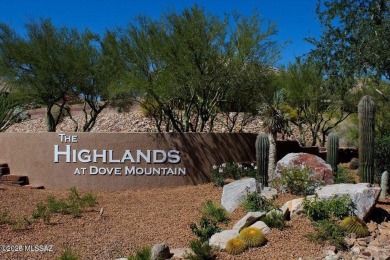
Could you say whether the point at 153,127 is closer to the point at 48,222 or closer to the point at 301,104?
the point at 301,104

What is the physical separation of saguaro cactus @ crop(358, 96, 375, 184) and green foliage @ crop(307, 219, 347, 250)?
4.57 metres

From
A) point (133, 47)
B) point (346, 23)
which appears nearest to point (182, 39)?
point (133, 47)

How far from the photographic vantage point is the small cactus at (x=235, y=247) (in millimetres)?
7840

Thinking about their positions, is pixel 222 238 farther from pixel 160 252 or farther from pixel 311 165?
pixel 311 165

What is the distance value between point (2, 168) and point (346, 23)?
39.2ft

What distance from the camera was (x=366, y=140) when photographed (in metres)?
12.9

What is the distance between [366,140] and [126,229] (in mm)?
6574

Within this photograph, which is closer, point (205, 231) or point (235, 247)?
point (235, 247)

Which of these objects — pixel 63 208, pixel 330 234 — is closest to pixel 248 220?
pixel 330 234

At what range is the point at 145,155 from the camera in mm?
16500

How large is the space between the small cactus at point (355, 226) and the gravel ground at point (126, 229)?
2.14ft

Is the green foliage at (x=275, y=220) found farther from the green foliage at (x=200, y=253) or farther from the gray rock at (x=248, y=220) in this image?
the green foliage at (x=200, y=253)

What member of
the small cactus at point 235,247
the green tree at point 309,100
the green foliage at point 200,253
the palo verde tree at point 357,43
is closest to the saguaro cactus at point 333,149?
the palo verde tree at point 357,43

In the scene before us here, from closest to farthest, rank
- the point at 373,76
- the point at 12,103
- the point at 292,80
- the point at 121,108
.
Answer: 1. the point at 373,76
2. the point at 12,103
3. the point at 292,80
4. the point at 121,108
